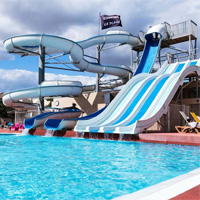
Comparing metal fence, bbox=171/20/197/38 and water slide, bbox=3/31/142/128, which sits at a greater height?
metal fence, bbox=171/20/197/38

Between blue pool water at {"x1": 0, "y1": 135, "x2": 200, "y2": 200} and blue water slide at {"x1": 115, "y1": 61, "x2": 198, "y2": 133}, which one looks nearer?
blue pool water at {"x1": 0, "y1": 135, "x2": 200, "y2": 200}

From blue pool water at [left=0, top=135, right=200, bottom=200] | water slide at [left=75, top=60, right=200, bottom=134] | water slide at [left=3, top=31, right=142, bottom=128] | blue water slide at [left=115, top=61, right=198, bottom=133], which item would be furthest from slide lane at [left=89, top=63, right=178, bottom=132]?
blue pool water at [left=0, top=135, right=200, bottom=200]

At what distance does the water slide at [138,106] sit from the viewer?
10.5 metres

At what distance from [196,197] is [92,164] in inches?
122

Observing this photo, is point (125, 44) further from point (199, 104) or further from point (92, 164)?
point (92, 164)

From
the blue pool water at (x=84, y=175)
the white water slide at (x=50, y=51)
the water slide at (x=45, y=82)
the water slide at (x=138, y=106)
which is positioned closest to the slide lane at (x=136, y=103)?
the water slide at (x=138, y=106)

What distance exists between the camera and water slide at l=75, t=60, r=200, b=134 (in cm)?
1048

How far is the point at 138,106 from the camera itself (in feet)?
40.8

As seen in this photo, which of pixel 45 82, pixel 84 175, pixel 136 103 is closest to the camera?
pixel 84 175

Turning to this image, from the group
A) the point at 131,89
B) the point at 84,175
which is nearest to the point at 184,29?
the point at 131,89

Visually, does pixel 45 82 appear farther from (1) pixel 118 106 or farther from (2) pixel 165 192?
(2) pixel 165 192

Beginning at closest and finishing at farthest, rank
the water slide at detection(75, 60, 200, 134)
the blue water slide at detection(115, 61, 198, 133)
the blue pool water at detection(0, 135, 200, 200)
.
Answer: the blue pool water at detection(0, 135, 200, 200), the blue water slide at detection(115, 61, 198, 133), the water slide at detection(75, 60, 200, 134)

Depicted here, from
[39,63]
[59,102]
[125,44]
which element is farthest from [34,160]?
[125,44]

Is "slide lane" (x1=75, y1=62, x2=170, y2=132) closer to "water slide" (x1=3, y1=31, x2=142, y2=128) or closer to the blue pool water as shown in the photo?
"water slide" (x1=3, y1=31, x2=142, y2=128)
